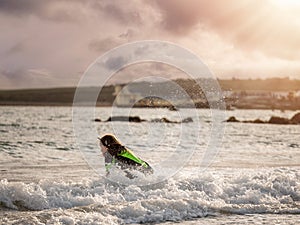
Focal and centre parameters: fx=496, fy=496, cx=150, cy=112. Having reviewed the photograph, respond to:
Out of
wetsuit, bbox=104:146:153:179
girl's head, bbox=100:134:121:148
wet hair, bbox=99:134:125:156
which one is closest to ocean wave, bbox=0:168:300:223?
wetsuit, bbox=104:146:153:179

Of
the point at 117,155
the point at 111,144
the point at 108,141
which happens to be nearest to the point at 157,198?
the point at 117,155

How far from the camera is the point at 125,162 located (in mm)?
17188

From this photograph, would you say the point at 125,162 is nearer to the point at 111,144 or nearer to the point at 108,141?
the point at 111,144

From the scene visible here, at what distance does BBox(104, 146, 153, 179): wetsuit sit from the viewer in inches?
669

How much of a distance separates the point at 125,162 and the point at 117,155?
16.9 inches

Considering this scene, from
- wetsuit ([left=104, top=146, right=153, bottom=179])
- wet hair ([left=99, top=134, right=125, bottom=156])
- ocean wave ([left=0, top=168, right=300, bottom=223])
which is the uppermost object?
wet hair ([left=99, top=134, right=125, bottom=156])

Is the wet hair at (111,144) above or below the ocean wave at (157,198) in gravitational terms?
above

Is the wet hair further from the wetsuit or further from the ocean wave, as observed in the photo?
the ocean wave

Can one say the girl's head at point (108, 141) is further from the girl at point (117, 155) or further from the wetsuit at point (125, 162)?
the wetsuit at point (125, 162)

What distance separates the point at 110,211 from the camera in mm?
14055

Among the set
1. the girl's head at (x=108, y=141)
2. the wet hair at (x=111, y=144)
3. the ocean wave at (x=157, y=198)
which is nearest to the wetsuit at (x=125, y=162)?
the wet hair at (x=111, y=144)

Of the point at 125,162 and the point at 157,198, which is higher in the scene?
the point at 125,162

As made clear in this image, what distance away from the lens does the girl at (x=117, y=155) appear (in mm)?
16859

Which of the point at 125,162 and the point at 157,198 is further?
the point at 125,162
